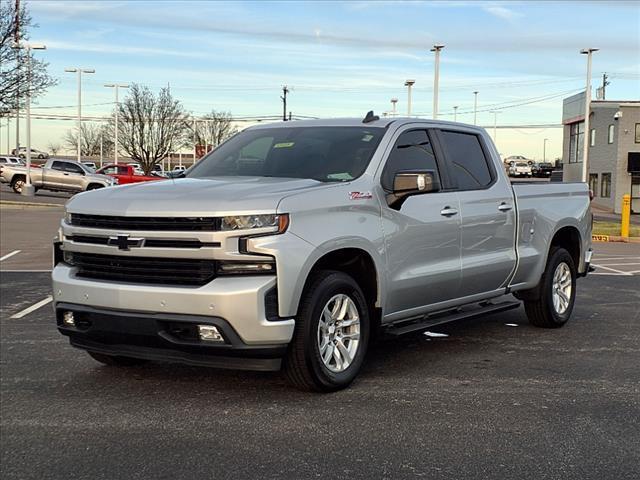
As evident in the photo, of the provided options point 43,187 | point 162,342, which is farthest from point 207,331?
point 43,187

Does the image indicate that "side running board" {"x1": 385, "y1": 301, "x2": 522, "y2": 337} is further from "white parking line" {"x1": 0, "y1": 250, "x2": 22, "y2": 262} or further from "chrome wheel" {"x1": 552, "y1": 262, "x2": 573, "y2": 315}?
"white parking line" {"x1": 0, "y1": 250, "x2": 22, "y2": 262}

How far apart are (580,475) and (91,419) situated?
2.87 metres

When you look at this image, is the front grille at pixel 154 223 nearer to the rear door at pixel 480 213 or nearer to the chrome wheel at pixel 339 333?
the chrome wheel at pixel 339 333

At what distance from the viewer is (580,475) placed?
3773 mm

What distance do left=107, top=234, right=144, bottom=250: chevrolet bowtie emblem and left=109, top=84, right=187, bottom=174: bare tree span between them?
54.2 m

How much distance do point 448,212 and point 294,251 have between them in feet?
6.18

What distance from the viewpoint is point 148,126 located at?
192 feet

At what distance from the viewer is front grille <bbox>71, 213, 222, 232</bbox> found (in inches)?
180

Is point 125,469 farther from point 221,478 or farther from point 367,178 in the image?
point 367,178

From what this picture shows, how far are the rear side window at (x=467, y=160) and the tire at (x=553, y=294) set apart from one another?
134cm

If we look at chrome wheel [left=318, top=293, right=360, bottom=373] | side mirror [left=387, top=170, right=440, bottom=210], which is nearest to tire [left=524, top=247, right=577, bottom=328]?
side mirror [left=387, top=170, right=440, bottom=210]

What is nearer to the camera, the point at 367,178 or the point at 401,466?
the point at 401,466

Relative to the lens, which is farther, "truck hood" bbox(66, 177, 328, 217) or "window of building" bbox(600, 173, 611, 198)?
"window of building" bbox(600, 173, 611, 198)

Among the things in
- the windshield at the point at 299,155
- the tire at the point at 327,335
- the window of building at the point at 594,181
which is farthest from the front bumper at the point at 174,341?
the window of building at the point at 594,181
